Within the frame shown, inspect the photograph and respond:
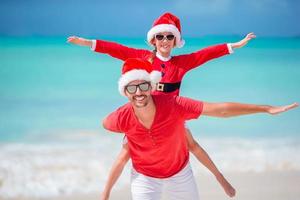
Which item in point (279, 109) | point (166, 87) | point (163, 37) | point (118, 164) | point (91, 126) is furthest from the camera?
point (91, 126)

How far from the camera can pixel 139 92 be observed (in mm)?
2787

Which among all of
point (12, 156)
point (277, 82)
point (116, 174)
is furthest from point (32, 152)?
point (277, 82)

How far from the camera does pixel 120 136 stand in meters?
6.24

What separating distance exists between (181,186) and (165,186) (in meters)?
0.09

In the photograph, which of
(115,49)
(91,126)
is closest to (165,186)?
(115,49)

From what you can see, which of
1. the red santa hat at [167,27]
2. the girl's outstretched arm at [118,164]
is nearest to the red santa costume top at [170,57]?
the red santa hat at [167,27]

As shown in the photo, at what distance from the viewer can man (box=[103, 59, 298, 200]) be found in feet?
9.08

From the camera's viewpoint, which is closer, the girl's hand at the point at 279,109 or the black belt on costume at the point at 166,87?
the girl's hand at the point at 279,109

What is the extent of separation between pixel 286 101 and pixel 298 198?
495 cm

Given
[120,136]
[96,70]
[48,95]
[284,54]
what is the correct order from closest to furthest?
[120,136], [48,95], [96,70], [284,54]

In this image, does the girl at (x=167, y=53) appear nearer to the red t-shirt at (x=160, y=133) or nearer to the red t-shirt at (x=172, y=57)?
the red t-shirt at (x=172, y=57)

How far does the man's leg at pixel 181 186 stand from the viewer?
298 cm

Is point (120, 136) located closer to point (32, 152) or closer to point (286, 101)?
point (32, 152)

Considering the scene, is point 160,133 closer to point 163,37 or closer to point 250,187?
point 163,37
